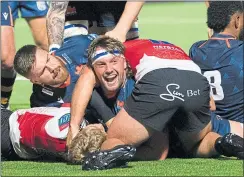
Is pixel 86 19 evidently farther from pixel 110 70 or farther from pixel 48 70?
pixel 110 70

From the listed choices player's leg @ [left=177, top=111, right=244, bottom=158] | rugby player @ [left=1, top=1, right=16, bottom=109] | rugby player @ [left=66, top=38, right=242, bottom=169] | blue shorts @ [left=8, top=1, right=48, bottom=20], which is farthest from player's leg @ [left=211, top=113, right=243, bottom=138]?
blue shorts @ [left=8, top=1, right=48, bottom=20]

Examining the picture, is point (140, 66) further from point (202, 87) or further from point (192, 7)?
point (192, 7)

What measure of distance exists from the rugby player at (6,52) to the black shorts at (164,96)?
2647mm

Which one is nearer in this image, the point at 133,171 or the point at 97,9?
the point at 133,171

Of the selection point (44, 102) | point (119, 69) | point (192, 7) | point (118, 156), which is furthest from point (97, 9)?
point (192, 7)

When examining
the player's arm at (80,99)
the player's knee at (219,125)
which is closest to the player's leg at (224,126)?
the player's knee at (219,125)

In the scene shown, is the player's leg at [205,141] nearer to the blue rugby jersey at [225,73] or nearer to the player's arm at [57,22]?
the blue rugby jersey at [225,73]

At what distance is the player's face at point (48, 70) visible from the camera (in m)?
7.21

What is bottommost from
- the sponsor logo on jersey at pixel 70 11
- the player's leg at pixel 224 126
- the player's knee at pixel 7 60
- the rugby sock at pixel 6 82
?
the rugby sock at pixel 6 82

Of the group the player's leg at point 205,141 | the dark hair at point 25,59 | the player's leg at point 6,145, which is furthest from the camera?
the dark hair at point 25,59

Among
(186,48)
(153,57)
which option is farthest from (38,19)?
(186,48)

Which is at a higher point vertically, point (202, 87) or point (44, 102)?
point (202, 87)

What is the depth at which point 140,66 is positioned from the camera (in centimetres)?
654

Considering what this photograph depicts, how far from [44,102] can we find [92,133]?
1266mm
